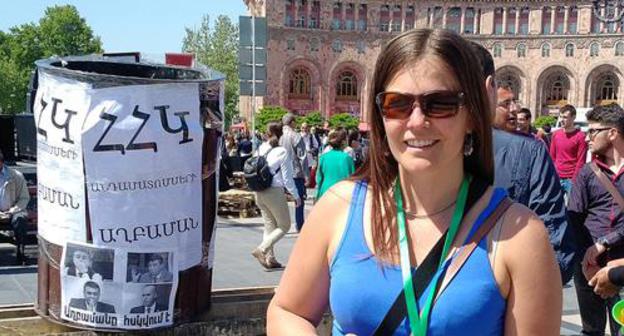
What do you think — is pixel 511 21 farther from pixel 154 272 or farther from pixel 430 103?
pixel 430 103

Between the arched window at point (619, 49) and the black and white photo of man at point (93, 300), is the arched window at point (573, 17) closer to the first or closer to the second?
the arched window at point (619, 49)

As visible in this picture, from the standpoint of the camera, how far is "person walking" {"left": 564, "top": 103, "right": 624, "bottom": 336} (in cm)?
487

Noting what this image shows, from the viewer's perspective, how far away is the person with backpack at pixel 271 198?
841cm

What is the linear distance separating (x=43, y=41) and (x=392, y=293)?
81.9 meters

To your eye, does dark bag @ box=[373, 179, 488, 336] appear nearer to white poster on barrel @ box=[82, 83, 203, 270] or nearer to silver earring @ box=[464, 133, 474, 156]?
silver earring @ box=[464, 133, 474, 156]

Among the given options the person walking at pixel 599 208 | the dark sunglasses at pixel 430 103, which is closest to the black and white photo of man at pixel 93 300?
the dark sunglasses at pixel 430 103

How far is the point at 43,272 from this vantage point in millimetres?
3275

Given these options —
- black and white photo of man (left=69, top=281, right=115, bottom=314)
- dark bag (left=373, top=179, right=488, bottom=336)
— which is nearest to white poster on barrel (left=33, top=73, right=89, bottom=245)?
black and white photo of man (left=69, top=281, right=115, bottom=314)

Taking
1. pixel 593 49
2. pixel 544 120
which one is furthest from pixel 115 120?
pixel 593 49

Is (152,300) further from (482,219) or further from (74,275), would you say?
(482,219)

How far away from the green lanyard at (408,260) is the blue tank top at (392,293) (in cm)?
2

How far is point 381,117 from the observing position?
1.90 m

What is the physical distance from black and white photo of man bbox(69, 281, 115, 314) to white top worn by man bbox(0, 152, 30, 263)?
5.42 m

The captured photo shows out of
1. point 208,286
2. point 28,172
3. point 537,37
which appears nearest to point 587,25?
point 537,37
